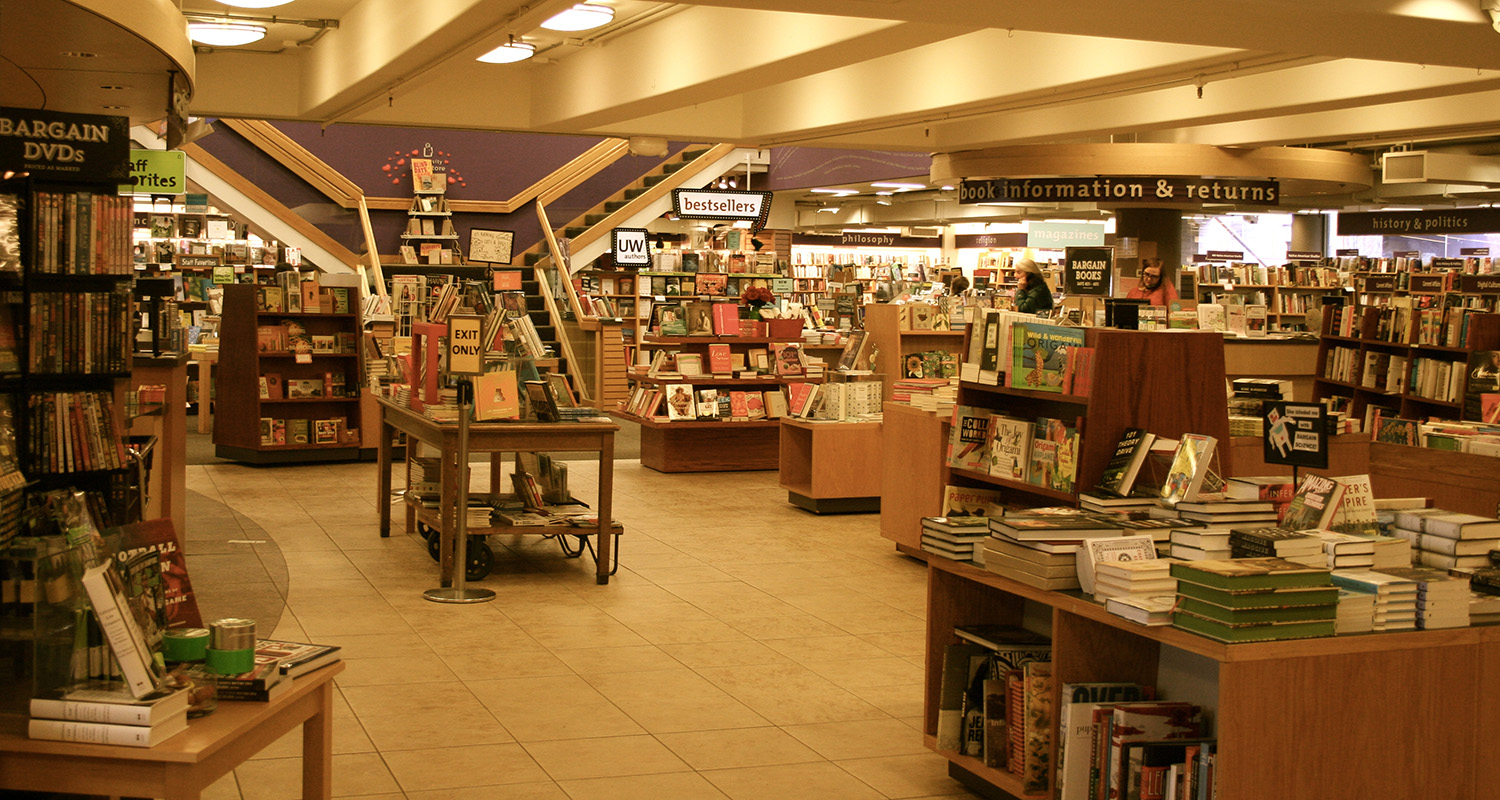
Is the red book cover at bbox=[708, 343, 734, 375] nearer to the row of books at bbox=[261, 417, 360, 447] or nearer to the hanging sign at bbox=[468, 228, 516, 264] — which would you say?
the hanging sign at bbox=[468, 228, 516, 264]

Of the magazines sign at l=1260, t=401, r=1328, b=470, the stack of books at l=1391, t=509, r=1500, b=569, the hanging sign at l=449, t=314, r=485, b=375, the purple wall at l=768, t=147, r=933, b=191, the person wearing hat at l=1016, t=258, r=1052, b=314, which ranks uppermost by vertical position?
the purple wall at l=768, t=147, r=933, b=191

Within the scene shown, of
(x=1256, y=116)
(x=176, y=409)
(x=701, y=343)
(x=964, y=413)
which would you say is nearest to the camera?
(x=964, y=413)

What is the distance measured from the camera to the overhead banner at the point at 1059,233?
64.2 feet

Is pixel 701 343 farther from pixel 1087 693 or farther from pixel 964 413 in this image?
pixel 1087 693

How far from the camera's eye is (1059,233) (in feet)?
64.4

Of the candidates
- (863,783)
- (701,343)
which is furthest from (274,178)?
(863,783)

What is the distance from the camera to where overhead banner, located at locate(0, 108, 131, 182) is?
4227mm

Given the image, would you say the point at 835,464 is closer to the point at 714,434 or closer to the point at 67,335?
the point at 714,434

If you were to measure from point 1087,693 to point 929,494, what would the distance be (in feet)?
12.3

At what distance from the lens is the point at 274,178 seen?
53.5ft

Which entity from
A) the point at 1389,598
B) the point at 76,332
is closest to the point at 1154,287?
the point at 1389,598

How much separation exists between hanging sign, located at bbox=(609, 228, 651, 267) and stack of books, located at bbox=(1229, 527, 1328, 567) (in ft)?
43.9

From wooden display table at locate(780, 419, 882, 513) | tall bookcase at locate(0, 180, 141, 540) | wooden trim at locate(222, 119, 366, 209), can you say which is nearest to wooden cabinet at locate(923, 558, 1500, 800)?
tall bookcase at locate(0, 180, 141, 540)

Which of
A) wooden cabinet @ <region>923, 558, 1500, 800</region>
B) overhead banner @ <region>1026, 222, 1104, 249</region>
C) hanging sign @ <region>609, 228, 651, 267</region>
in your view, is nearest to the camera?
wooden cabinet @ <region>923, 558, 1500, 800</region>
